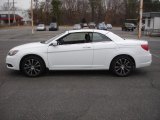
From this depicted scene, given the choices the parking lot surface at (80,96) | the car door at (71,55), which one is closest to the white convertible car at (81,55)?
the car door at (71,55)

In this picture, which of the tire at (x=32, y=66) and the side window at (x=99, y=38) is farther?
the side window at (x=99, y=38)

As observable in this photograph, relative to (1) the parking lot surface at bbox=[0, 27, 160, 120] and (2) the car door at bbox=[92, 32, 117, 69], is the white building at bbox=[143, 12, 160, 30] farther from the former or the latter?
(2) the car door at bbox=[92, 32, 117, 69]

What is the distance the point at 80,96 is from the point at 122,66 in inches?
104

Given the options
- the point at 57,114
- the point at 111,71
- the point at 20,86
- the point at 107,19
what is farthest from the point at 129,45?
the point at 107,19

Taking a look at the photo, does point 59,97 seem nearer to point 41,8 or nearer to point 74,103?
point 74,103

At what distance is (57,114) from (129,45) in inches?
164

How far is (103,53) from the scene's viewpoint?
8375 mm

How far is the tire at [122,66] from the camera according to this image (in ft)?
27.7

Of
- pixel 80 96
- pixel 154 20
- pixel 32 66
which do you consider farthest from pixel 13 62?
pixel 154 20

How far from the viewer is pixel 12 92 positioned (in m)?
6.65

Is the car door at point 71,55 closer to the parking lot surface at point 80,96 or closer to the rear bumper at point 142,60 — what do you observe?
the parking lot surface at point 80,96

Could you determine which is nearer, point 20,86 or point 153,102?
point 153,102

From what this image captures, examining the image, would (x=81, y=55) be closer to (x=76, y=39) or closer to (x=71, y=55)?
(x=71, y=55)

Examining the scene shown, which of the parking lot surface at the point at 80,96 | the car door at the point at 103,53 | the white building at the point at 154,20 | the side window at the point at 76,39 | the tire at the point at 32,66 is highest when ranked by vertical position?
the white building at the point at 154,20
